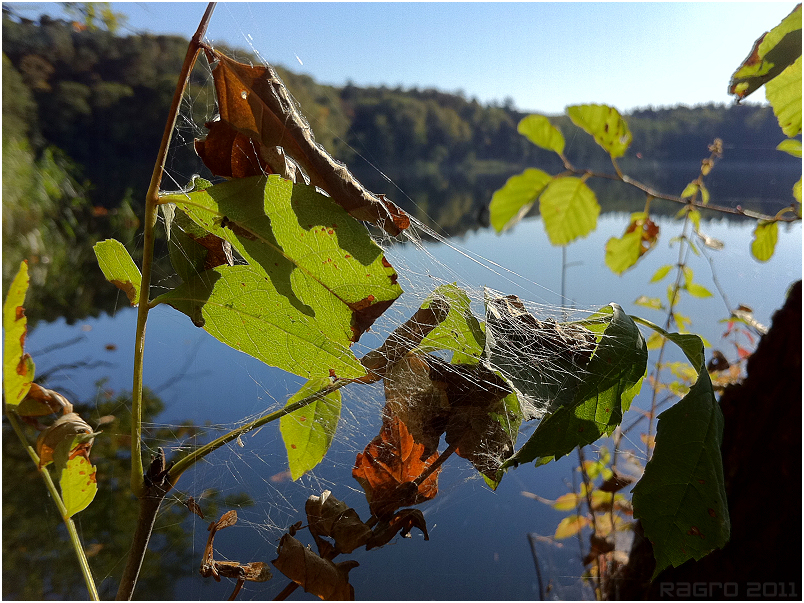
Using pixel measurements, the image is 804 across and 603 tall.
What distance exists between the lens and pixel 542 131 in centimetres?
50

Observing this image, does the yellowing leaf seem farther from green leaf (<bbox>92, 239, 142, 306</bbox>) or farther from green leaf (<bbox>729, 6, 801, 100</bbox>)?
green leaf (<bbox>92, 239, 142, 306</bbox>)

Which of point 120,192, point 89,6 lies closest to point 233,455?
point 89,6

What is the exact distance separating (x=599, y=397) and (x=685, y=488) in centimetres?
4

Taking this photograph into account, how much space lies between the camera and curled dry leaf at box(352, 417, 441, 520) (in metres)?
0.24

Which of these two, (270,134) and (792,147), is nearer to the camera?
(270,134)

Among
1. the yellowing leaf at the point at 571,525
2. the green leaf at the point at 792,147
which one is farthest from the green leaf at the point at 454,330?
the yellowing leaf at the point at 571,525

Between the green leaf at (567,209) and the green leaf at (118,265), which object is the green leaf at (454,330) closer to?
the green leaf at (118,265)

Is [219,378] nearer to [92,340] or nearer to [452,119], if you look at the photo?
[92,340]

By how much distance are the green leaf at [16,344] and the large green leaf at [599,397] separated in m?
0.26

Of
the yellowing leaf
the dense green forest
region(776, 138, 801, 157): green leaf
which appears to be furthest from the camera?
the dense green forest

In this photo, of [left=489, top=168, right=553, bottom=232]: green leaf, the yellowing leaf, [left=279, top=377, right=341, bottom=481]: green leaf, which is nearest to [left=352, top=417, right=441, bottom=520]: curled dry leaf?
[left=279, top=377, right=341, bottom=481]: green leaf

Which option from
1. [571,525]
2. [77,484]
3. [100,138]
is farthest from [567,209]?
[100,138]

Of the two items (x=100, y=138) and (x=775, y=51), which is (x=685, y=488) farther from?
(x=100, y=138)

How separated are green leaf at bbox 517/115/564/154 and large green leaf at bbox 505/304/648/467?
1.14 feet
